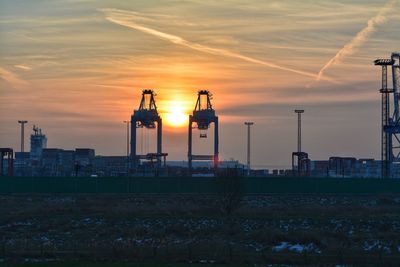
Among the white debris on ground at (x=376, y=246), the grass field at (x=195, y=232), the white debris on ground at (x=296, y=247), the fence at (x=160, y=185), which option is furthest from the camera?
the fence at (x=160, y=185)

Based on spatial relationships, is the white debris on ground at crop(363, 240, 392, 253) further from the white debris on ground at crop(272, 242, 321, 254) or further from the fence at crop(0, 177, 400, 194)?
the fence at crop(0, 177, 400, 194)

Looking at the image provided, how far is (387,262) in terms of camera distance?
119 ft

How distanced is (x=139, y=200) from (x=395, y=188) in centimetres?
3709

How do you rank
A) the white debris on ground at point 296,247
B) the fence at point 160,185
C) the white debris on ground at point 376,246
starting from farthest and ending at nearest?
the fence at point 160,185 → the white debris on ground at point 376,246 → the white debris on ground at point 296,247

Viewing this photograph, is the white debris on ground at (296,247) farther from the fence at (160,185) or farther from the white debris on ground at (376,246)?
the fence at (160,185)

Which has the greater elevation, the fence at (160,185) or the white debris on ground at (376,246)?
the fence at (160,185)

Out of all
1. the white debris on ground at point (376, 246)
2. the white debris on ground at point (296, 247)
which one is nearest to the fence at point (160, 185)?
the white debris on ground at point (376, 246)

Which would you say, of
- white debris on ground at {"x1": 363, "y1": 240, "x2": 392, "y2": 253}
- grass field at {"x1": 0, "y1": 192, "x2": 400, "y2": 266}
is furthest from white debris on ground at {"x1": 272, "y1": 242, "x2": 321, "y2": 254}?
white debris on ground at {"x1": 363, "y1": 240, "x2": 392, "y2": 253}

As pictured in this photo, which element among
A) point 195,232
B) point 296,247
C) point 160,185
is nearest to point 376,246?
point 296,247

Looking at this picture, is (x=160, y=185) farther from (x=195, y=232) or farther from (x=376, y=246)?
(x=376, y=246)

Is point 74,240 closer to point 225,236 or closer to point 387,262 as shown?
point 225,236

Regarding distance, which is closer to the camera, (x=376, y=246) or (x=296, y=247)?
(x=296, y=247)

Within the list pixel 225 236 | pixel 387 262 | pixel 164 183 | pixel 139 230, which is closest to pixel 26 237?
pixel 139 230

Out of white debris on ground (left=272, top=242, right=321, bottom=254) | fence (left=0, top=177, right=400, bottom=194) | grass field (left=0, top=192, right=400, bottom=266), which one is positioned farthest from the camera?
fence (left=0, top=177, right=400, bottom=194)
